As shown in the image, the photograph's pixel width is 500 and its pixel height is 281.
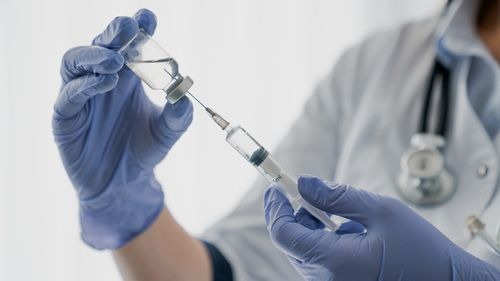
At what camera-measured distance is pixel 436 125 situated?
132cm

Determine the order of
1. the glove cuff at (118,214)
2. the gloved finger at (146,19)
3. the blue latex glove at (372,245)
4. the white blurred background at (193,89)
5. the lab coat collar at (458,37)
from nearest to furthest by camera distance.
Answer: the blue latex glove at (372,245)
the gloved finger at (146,19)
the glove cuff at (118,214)
the lab coat collar at (458,37)
the white blurred background at (193,89)

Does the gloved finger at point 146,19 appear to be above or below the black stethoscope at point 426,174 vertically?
above

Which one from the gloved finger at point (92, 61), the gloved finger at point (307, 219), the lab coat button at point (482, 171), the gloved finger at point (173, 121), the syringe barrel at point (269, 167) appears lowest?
the lab coat button at point (482, 171)

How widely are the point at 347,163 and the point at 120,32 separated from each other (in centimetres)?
56

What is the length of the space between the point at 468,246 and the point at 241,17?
1105 mm

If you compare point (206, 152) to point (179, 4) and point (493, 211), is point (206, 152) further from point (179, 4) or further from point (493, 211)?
point (493, 211)

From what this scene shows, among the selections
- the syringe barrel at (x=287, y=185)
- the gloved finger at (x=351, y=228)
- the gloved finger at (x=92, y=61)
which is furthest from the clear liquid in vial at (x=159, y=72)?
the gloved finger at (x=351, y=228)

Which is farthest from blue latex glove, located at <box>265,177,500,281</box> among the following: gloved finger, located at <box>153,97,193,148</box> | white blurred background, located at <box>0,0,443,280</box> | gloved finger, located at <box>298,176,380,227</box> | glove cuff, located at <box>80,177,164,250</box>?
white blurred background, located at <box>0,0,443,280</box>

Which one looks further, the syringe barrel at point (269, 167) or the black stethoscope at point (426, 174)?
the black stethoscope at point (426, 174)

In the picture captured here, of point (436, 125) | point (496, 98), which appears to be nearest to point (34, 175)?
point (436, 125)

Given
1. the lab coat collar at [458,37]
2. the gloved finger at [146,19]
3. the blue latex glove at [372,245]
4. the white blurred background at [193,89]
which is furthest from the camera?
the white blurred background at [193,89]

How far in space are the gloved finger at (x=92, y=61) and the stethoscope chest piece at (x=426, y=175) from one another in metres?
0.56

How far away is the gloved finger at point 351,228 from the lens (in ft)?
3.21

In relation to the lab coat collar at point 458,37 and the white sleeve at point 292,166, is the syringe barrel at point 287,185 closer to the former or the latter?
the white sleeve at point 292,166
